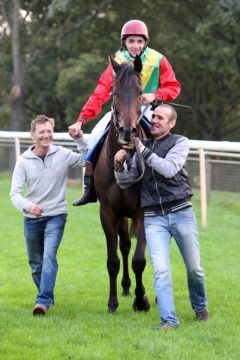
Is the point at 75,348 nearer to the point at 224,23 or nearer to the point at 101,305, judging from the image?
the point at 101,305

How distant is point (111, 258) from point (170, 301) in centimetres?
112

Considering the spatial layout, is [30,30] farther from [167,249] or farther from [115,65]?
[167,249]

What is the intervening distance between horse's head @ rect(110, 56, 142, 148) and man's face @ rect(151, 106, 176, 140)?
0.14 m

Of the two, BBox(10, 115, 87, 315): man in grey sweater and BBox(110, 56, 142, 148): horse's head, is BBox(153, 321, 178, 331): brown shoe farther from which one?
BBox(110, 56, 142, 148): horse's head

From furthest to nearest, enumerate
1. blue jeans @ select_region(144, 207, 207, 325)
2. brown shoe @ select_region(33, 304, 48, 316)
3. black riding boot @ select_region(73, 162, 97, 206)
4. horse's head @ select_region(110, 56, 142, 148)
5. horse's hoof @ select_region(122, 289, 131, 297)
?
horse's hoof @ select_region(122, 289, 131, 297) → black riding boot @ select_region(73, 162, 97, 206) → brown shoe @ select_region(33, 304, 48, 316) → blue jeans @ select_region(144, 207, 207, 325) → horse's head @ select_region(110, 56, 142, 148)

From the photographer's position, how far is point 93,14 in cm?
2906

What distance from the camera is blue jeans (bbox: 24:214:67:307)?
637 centimetres

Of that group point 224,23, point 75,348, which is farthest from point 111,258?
point 224,23

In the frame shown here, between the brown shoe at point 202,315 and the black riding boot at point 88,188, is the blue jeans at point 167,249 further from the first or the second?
the black riding boot at point 88,188

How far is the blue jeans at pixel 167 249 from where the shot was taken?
5699 mm

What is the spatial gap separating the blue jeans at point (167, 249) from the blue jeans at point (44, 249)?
97 cm

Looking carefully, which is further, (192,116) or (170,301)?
(192,116)

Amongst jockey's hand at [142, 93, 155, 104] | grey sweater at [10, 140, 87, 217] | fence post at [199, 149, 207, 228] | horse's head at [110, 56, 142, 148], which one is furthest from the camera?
fence post at [199, 149, 207, 228]

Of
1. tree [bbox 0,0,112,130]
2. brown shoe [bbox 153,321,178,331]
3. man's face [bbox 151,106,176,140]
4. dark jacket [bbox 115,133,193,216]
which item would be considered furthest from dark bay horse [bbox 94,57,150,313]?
tree [bbox 0,0,112,130]
